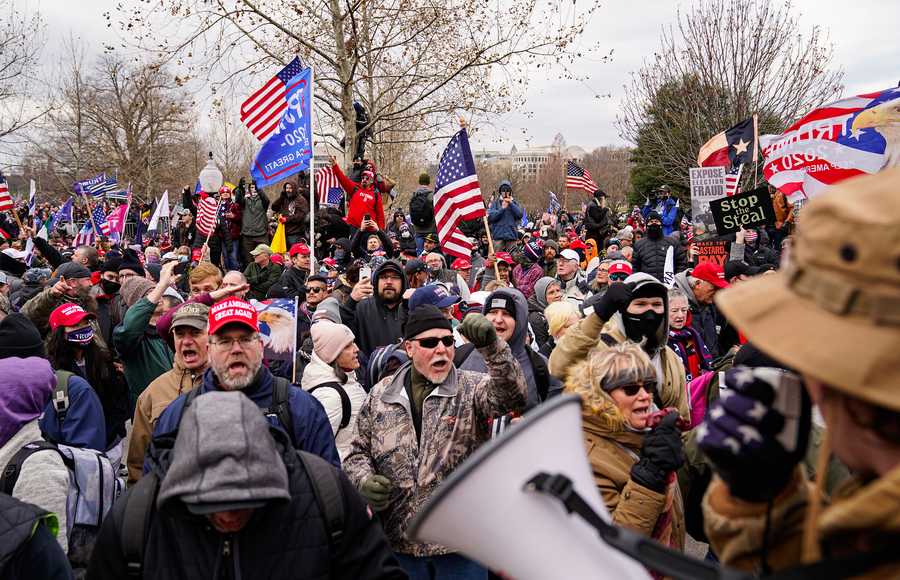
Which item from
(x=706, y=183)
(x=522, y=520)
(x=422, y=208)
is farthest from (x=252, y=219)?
(x=522, y=520)

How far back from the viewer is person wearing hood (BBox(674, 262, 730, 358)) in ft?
24.2

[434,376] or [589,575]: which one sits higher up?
[589,575]

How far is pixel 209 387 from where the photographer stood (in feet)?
12.0

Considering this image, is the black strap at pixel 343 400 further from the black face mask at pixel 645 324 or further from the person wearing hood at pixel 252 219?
the person wearing hood at pixel 252 219

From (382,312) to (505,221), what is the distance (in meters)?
8.94

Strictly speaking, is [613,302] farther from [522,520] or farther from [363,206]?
[363,206]

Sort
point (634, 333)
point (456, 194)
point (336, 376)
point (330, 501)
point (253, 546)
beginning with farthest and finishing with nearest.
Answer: point (456, 194) < point (336, 376) < point (634, 333) < point (330, 501) < point (253, 546)

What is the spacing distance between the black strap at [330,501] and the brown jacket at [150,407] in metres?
1.93

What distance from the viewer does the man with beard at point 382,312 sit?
6.88 metres

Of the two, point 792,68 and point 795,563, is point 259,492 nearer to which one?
point 795,563

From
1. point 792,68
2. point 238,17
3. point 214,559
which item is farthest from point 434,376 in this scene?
point 792,68

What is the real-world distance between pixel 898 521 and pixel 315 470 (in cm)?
189

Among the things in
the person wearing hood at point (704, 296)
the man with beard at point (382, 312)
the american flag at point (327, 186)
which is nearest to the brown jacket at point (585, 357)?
the man with beard at point (382, 312)

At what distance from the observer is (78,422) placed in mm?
4051
